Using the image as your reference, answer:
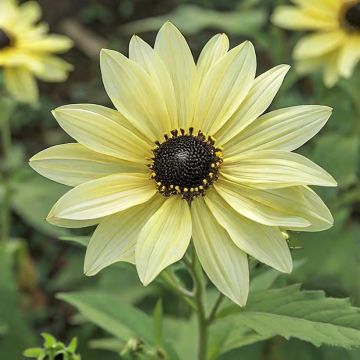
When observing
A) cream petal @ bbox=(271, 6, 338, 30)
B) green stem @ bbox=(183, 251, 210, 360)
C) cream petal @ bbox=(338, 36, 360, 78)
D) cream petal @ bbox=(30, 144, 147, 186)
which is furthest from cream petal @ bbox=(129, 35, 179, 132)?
cream petal @ bbox=(271, 6, 338, 30)

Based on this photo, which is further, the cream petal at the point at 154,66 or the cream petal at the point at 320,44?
the cream petal at the point at 320,44

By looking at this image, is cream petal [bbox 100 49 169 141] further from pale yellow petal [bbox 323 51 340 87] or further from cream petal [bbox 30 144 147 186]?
pale yellow petal [bbox 323 51 340 87]

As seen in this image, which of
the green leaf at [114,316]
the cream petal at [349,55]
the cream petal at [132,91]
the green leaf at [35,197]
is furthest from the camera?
the green leaf at [35,197]

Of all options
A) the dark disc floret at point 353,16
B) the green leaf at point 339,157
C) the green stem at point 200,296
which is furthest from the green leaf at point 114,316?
the dark disc floret at point 353,16

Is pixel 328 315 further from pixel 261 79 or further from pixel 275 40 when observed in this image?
pixel 275 40

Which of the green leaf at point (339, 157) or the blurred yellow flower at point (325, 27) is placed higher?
the blurred yellow flower at point (325, 27)

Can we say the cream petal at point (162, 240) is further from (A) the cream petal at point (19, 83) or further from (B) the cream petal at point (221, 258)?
(A) the cream petal at point (19, 83)
